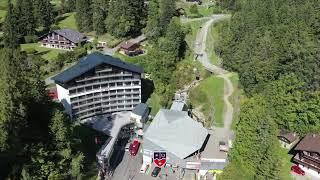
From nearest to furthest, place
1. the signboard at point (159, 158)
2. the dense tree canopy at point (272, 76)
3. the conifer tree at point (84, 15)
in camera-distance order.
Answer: the dense tree canopy at point (272, 76) < the signboard at point (159, 158) < the conifer tree at point (84, 15)

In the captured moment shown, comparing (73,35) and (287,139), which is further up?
(73,35)

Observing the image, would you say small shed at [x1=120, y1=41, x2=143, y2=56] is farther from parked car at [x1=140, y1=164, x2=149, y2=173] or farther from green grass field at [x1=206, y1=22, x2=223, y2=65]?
parked car at [x1=140, y1=164, x2=149, y2=173]

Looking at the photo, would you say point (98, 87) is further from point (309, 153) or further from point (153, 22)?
point (309, 153)

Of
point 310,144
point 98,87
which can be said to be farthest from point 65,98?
point 310,144

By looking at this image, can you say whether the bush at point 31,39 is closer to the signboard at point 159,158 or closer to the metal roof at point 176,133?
the metal roof at point 176,133

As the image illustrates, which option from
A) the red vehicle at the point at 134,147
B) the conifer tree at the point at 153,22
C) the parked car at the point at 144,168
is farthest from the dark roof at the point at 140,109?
the conifer tree at the point at 153,22

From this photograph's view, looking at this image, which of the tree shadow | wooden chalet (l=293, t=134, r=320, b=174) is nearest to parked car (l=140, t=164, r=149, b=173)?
the tree shadow
